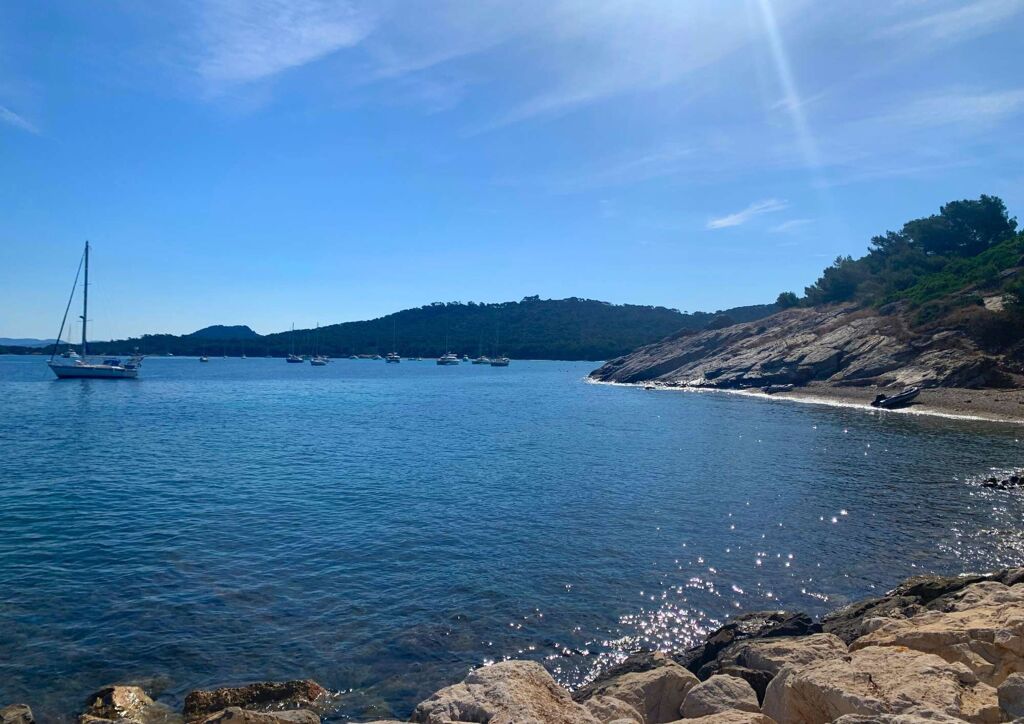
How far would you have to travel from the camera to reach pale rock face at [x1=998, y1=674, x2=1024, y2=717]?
250 inches

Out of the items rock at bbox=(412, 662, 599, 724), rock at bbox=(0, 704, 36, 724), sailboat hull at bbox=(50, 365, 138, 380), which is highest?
sailboat hull at bbox=(50, 365, 138, 380)

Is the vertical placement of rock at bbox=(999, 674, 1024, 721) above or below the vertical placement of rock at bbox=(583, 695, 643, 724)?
above

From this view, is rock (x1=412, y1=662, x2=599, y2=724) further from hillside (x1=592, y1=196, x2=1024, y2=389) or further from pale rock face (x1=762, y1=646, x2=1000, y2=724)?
hillside (x1=592, y1=196, x2=1024, y2=389)

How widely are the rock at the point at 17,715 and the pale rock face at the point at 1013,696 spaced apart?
11849 mm

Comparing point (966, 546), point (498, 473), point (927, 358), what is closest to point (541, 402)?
point (927, 358)

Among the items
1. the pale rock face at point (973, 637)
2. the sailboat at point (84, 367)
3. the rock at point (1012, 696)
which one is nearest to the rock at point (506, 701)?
the rock at point (1012, 696)

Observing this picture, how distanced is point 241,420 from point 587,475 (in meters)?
33.5

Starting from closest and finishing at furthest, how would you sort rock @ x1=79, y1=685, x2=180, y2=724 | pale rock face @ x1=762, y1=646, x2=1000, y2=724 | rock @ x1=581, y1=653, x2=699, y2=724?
1. pale rock face @ x1=762, y1=646, x2=1000, y2=724
2. rock @ x1=581, y1=653, x2=699, y2=724
3. rock @ x1=79, y1=685, x2=180, y2=724

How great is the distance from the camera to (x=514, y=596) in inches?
585

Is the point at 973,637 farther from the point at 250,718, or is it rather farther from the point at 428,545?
the point at 428,545

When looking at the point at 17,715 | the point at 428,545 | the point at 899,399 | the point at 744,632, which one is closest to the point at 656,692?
the point at 744,632

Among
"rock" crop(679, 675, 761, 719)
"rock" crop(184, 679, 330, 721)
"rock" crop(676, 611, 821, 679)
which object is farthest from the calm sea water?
"rock" crop(679, 675, 761, 719)

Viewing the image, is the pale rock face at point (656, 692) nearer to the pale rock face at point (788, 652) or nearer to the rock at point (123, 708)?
the pale rock face at point (788, 652)

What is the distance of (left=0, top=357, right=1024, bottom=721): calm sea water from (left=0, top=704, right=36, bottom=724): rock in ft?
3.19
